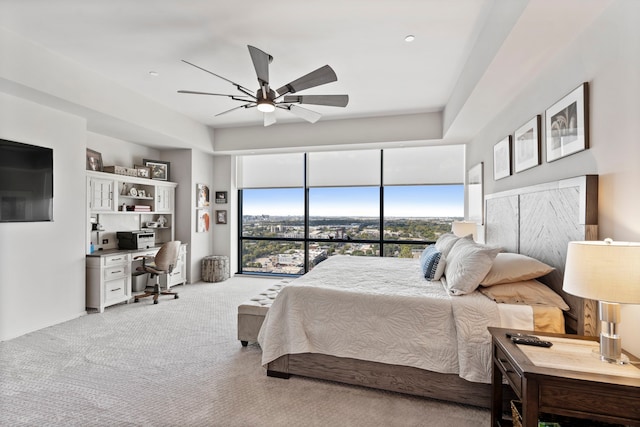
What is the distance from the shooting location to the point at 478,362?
76.6 inches

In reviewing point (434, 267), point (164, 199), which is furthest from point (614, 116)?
point (164, 199)

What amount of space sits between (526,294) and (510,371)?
67 centimetres

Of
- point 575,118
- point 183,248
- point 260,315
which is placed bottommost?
point 260,315

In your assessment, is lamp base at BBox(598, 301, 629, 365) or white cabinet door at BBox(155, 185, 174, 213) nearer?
lamp base at BBox(598, 301, 629, 365)

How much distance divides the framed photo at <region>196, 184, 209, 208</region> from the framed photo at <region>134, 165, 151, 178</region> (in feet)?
2.81

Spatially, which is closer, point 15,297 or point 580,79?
point 580,79

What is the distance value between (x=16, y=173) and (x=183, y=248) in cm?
264

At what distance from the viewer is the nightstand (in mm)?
1232

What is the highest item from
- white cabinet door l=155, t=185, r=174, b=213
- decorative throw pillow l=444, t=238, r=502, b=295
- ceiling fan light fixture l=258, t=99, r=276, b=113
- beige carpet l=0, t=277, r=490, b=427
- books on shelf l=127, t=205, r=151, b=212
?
ceiling fan light fixture l=258, t=99, r=276, b=113

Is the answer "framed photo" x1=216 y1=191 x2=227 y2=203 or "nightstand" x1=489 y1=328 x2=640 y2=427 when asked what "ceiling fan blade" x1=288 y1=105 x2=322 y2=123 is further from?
"framed photo" x1=216 y1=191 x2=227 y2=203

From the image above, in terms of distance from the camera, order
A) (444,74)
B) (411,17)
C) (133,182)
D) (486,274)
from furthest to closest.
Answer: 1. (133,182)
2. (444,74)
3. (411,17)
4. (486,274)

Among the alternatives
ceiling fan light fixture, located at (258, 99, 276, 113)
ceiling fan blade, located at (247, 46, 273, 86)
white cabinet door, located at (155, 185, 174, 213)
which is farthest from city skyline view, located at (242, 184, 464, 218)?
ceiling fan blade, located at (247, 46, 273, 86)

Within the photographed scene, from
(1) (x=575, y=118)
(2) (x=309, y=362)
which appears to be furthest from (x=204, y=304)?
(1) (x=575, y=118)

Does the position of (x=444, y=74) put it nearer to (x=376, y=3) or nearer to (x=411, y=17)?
(x=411, y=17)
